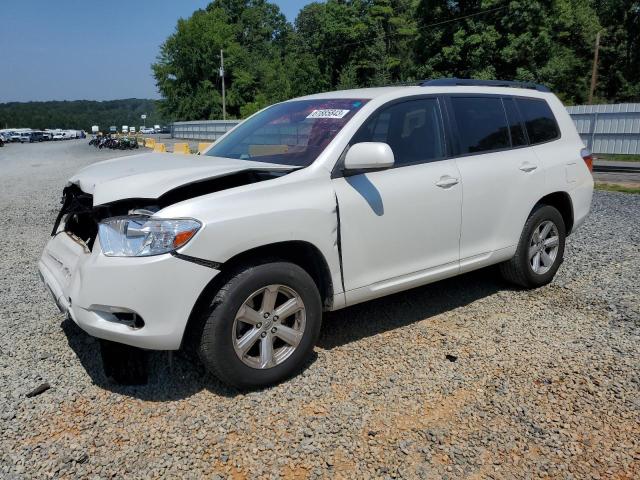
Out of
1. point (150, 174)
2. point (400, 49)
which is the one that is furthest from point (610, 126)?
point (400, 49)

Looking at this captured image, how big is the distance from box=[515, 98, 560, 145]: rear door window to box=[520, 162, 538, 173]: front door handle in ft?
0.90

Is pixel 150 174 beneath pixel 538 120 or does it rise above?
beneath

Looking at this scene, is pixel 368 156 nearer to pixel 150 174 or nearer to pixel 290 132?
pixel 290 132

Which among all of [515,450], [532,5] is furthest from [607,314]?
[532,5]

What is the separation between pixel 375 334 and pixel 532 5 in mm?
40151

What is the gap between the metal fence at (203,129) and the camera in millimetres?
42125

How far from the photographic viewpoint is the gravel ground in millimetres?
2549

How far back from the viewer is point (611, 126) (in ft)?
65.4

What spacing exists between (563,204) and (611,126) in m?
17.7

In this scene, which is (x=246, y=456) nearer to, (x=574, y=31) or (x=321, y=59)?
(x=574, y=31)

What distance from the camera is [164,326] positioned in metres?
2.81

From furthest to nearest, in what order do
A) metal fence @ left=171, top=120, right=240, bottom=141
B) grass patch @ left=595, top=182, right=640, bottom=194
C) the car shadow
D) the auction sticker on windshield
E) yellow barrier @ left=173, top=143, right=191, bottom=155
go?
metal fence @ left=171, top=120, right=240, bottom=141, yellow barrier @ left=173, top=143, right=191, bottom=155, grass patch @ left=595, top=182, right=640, bottom=194, the auction sticker on windshield, the car shadow

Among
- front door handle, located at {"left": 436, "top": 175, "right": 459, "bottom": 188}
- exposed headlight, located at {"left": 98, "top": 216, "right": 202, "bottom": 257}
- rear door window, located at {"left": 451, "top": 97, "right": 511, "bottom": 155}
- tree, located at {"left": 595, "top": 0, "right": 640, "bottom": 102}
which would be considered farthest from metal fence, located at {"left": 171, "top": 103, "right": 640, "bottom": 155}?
tree, located at {"left": 595, "top": 0, "right": 640, "bottom": 102}

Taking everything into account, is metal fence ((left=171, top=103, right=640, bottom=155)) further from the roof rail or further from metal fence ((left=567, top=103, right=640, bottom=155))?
the roof rail
